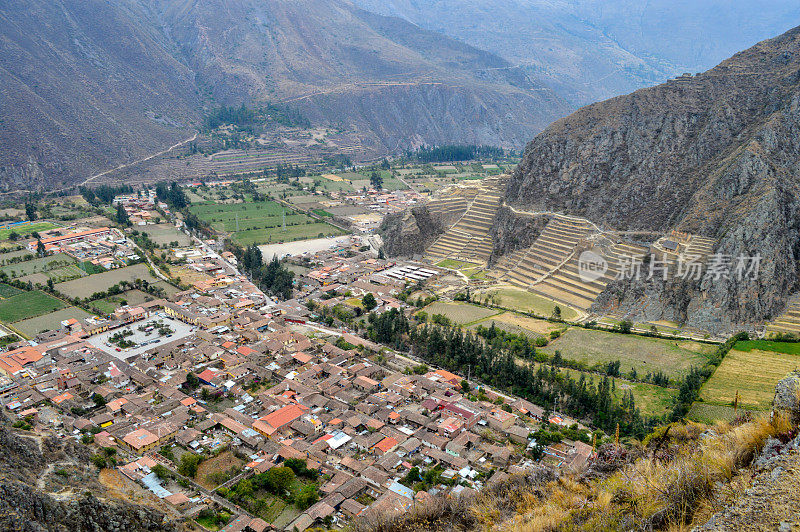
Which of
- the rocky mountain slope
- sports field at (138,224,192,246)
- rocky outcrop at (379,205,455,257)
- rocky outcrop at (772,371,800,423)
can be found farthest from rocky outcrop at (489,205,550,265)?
rocky outcrop at (772,371,800,423)

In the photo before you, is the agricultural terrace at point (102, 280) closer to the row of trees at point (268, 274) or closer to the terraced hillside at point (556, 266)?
the row of trees at point (268, 274)

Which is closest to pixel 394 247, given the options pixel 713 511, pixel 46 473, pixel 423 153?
pixel 46 473

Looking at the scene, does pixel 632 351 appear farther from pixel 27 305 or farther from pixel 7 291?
pixel 7 291

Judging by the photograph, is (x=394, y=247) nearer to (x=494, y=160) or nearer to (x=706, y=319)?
(x=706, y=319)

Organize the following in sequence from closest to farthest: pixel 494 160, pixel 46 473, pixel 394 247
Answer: pixel 46 473 < pixel 394 247 < pixel 494 160

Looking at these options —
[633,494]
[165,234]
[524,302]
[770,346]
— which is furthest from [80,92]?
[633,494]

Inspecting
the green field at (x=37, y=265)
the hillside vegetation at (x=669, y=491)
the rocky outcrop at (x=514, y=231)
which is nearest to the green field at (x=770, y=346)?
the rocky outcrop at (x=514, y=231)
